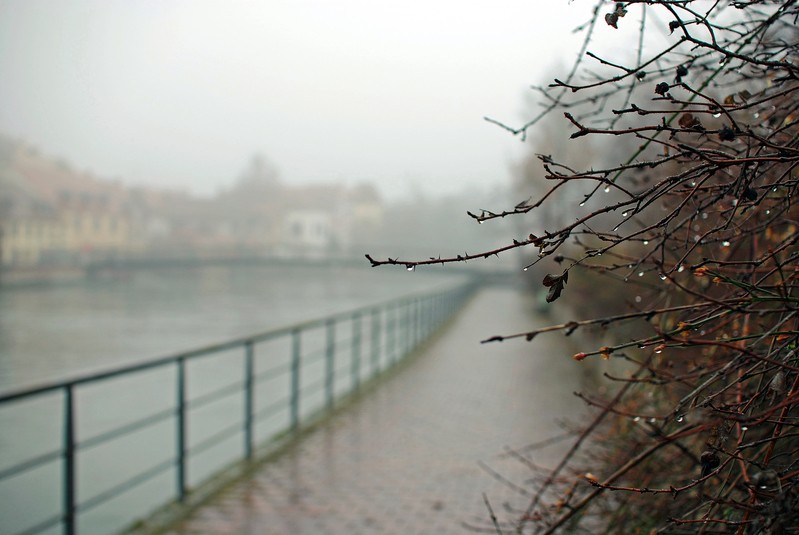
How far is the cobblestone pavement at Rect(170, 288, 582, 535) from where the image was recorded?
5.18m

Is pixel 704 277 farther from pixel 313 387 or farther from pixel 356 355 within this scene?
pixel 313 387

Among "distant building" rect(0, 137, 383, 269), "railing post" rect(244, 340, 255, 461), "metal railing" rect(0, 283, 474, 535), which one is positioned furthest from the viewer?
"distant building" rect(0, 137, 383, 269)

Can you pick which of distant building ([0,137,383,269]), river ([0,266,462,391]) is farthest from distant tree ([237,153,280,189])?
river ([0,266,462,391])

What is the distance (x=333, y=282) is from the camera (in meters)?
56.6

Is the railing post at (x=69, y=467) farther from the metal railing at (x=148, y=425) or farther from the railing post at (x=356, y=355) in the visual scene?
the railing post at (x=356, y=355)

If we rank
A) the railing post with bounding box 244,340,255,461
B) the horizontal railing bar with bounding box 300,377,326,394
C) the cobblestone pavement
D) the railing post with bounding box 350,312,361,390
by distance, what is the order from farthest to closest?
the railing post with bounding box 350,312,361,390
the horizontal railing bar with bounding box 300,377,326,394
the railing post with bounding box 244,340,255,461
the cobblestone pavement

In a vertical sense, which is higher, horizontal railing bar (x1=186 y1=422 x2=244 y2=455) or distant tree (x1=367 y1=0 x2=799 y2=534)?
distant tree (x1=367 y1=0 x2=799 y2=534)

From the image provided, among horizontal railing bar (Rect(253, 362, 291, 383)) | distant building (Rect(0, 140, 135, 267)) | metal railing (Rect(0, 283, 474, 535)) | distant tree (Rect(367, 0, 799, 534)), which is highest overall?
distant building (Rect(0, 140, 135, 267))

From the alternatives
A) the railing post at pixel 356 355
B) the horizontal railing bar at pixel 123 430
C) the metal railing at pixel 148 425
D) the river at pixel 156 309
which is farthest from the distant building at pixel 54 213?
the horizontal railing bar at pixel 123 430

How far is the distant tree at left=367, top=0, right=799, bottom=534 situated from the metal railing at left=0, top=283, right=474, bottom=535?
8.82ft

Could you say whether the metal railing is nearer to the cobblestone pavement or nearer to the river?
the cobblestone pavement

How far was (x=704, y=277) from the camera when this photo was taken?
2.70 metres

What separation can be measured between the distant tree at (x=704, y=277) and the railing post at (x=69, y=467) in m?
2.43

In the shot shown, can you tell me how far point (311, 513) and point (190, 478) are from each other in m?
3.90
